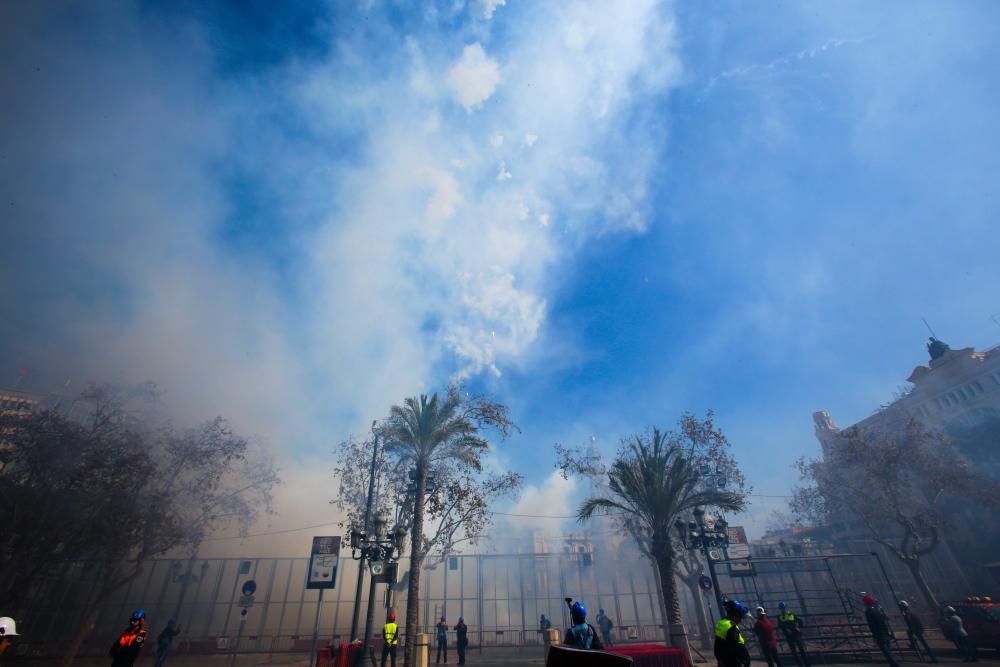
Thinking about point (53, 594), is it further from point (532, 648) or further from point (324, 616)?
point (532, 648)

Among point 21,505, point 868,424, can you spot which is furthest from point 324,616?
point 868,424

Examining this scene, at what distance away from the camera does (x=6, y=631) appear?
5191 millimetres

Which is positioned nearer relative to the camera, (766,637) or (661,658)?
(661,658)

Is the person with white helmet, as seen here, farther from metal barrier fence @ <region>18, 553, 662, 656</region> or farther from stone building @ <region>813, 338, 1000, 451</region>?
stone building @ <region>813, 338, 1000, 451</region>

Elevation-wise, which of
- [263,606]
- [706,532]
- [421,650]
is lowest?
[421,650]

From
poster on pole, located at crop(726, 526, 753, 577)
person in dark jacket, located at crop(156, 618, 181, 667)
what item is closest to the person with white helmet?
person in dark jacket, located at crop(156, 618, 181, 667)

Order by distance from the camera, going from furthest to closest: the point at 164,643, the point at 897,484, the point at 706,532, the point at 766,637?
1. the point at 897,484
2. the point at 706,532
3. the point at 164,643
4. the point at 766,637

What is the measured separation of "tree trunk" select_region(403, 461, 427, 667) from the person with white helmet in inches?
563

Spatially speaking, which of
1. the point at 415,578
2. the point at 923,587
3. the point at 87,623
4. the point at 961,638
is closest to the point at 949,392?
the point at 923,587

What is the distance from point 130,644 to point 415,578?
503 inches

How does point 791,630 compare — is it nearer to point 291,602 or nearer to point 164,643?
point 164,643

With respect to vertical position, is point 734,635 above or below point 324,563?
below

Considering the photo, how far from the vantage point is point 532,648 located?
28984 mm

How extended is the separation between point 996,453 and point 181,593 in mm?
68692
